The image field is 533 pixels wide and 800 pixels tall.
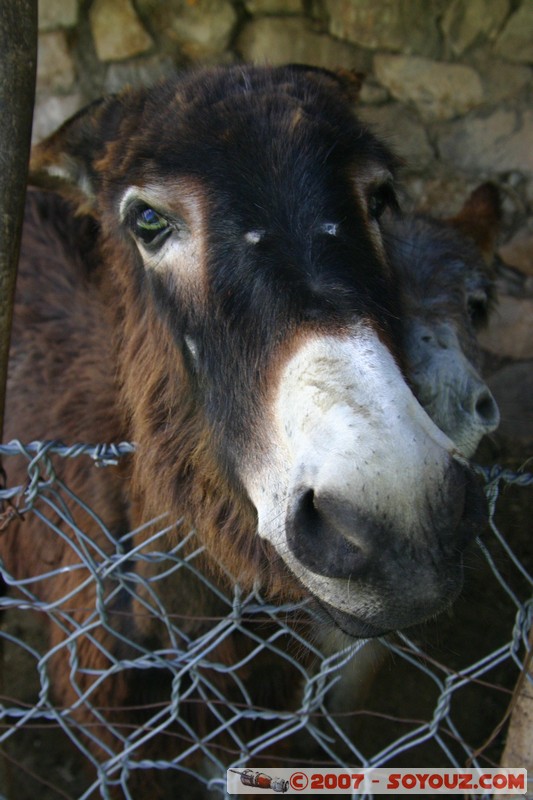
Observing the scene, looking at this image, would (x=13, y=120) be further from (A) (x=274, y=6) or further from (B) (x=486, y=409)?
(A) (x=274, y=6)

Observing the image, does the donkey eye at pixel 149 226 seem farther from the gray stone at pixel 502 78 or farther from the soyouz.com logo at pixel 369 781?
the gray stone at pixel 502 78

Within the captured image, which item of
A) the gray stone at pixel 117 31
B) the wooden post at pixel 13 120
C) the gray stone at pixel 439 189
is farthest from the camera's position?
the gray stone at pixel 439 189

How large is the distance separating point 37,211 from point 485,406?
7.25 ft

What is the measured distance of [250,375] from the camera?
151 cm

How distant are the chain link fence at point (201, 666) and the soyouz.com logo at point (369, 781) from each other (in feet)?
0.15

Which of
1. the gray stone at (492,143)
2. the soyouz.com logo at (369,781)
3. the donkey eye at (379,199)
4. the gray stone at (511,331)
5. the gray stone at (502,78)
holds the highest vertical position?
the gray stone at (502,78)

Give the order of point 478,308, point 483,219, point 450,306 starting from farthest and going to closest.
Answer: point 483,219
point 478,308
point 450,306

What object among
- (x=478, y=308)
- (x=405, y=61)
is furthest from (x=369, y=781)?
(x=405, y=61)

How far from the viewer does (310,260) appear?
4.80 feet

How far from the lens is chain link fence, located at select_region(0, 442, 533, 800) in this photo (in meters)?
1.56

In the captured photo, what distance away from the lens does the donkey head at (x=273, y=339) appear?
3.93 feet

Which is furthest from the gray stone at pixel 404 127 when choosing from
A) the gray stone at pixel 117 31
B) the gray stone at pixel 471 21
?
the gray stone at pixel 117 31

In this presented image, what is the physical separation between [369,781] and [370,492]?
0.92m

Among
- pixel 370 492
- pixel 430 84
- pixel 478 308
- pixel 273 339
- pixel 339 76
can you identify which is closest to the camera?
pixel 370 492
